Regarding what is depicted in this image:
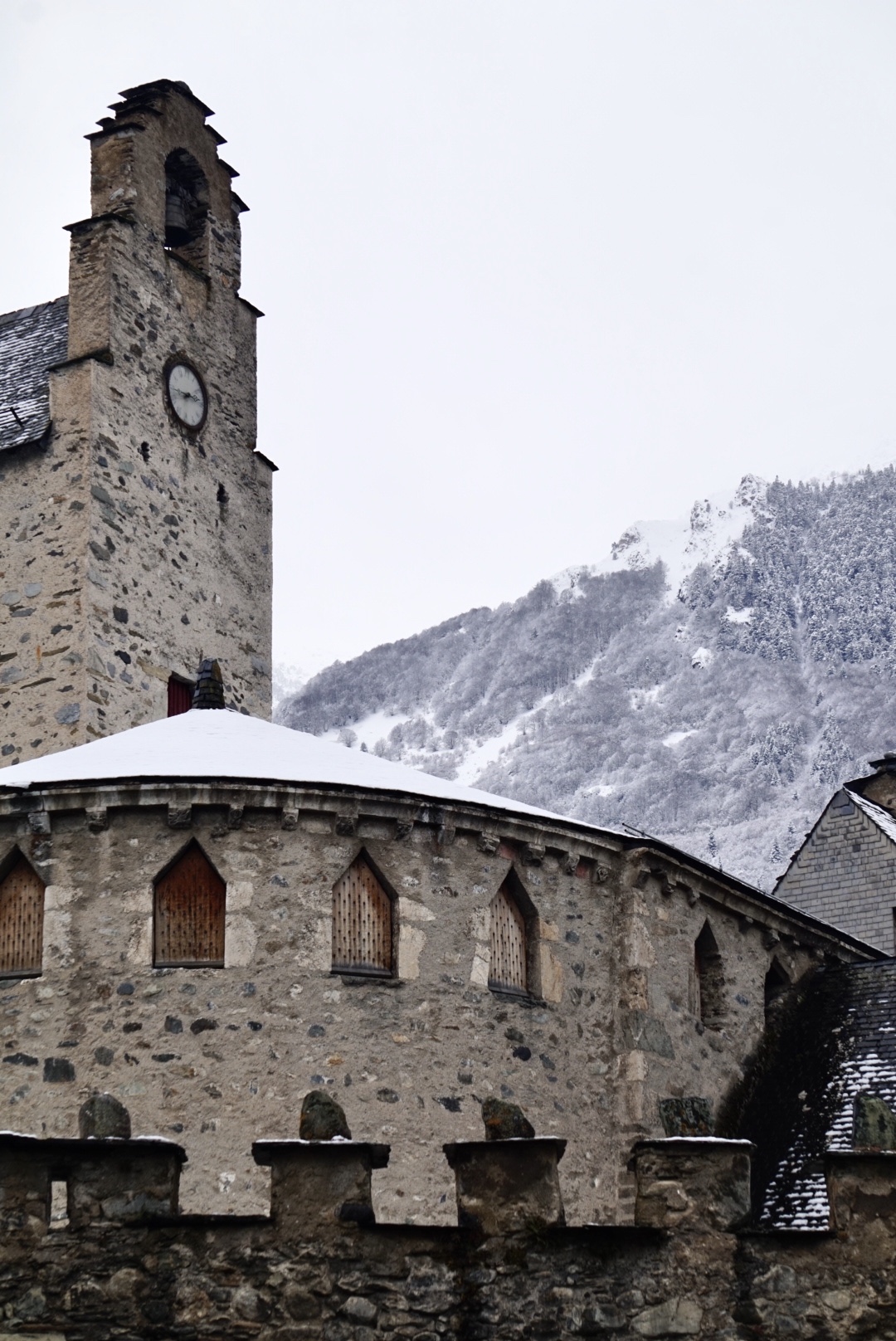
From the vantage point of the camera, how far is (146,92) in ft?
114

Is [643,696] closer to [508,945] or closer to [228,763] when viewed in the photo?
[508,945]

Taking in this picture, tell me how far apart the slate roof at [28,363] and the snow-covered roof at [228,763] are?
7756mm

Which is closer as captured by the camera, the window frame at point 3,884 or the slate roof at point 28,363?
the window frame at point 3,884

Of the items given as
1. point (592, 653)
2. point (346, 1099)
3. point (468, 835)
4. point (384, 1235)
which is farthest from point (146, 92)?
point (592, 653)

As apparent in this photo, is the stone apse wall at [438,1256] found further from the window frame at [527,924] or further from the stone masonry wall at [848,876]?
the stone masonry wall at [848,876]

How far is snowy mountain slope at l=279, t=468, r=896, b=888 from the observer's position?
465 ft

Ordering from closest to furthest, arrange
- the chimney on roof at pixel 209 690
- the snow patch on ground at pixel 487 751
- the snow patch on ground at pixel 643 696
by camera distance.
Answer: the chimney on roof at pixel 209 690 < the snow patch on ground at pixel 487 751 < the snow patch on ground at pixel 643 696

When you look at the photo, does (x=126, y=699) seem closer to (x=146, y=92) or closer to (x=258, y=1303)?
(x=146, y=92)

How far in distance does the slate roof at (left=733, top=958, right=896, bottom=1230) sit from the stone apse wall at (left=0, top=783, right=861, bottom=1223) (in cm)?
152

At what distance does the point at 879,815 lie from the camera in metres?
39.5

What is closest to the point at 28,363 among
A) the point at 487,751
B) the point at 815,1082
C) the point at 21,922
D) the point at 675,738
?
the point at 21,922

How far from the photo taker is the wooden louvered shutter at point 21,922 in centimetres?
2217

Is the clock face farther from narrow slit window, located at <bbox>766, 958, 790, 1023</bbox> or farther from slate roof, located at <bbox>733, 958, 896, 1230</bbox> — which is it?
slate roof, located at <bbox>733, 958, 896, 1230</bbox>

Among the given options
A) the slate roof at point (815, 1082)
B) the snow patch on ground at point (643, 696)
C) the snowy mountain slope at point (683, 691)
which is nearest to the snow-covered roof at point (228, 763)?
the slate roof at point (815, 1082)
